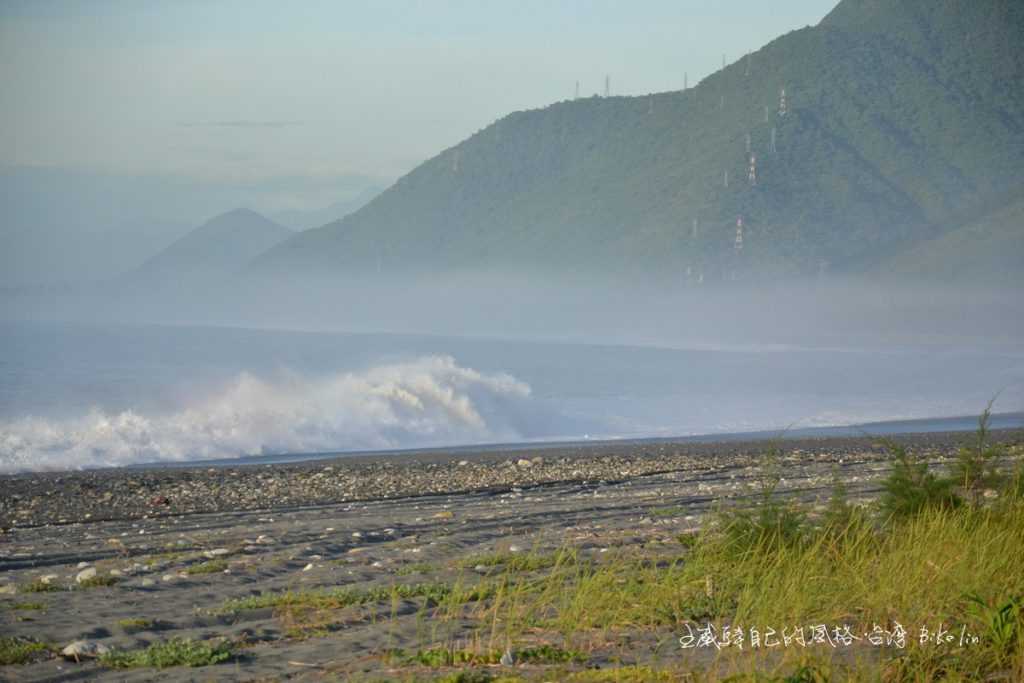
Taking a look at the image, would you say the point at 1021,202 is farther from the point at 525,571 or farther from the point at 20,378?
the point at 525,571

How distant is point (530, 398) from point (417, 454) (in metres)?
15.1

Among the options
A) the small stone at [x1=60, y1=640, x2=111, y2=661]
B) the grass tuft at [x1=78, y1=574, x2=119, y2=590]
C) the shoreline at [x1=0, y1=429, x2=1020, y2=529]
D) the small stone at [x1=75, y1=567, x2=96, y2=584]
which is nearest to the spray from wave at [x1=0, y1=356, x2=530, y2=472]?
the shoreline at [x1=0, y1=429, x2=1020, y2=529]

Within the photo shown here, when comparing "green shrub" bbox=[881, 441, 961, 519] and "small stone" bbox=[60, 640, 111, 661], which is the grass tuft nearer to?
"small stone" bbox=[60, 640, 111, 661]

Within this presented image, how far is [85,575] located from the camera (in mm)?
9711

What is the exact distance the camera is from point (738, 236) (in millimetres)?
177125

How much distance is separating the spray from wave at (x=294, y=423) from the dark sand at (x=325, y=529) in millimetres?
4138

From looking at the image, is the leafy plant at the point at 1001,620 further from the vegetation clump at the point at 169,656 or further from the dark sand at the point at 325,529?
the vegetation clump at the point at 169,656

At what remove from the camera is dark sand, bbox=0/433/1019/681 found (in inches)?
295

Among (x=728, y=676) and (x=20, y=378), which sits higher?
(x=20, y=378)

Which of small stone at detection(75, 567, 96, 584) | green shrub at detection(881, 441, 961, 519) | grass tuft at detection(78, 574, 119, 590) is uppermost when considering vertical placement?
green shrub at detection(881, 441, 961, 519)

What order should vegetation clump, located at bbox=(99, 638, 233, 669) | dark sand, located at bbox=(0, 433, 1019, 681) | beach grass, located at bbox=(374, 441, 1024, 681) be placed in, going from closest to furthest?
beach grass, located at bbox=(374, 441, 1024, 681) < vegetation clump, located at bbox=(99, 638, 233, 669) < dark sand, located at bbox=(0, 433, 1019, 681)

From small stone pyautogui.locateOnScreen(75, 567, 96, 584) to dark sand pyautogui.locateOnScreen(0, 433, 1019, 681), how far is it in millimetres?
56

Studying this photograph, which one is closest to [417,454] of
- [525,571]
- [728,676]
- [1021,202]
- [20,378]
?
[525,571]

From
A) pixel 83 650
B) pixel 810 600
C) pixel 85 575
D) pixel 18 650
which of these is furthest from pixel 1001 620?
pixel 85 575
